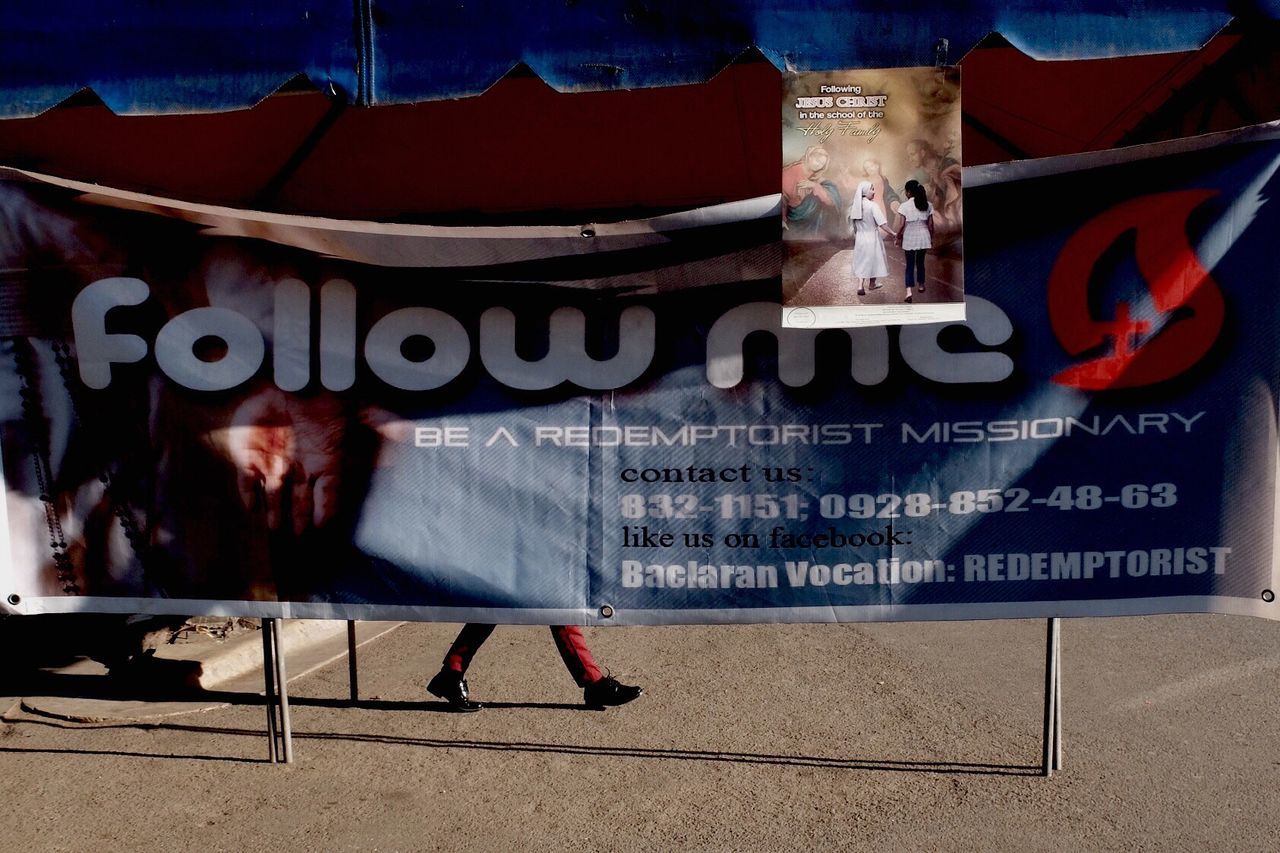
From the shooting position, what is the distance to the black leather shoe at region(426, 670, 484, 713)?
511 cm

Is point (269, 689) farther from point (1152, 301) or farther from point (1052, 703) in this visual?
point (1152, 301)

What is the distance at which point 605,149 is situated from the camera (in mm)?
4797

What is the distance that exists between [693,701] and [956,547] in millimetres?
1936

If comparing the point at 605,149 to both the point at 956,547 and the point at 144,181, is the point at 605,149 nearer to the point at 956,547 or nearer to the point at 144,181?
the point at 144,181

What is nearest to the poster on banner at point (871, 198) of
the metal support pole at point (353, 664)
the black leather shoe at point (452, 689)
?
the black leather shoe at point (452, 689)

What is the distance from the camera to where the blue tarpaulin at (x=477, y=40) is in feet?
11.3

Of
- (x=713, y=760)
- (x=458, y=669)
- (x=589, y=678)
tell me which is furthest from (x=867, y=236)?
(x=458, y=669)

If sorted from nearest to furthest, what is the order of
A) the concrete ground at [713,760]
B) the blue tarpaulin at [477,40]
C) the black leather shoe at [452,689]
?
the blue tarpaulin at [477,40], the concrete ground at [713,760], the black leather shoe at [452,689]

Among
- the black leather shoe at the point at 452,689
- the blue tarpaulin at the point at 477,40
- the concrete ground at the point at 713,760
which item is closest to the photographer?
the blue tarpaulin at the point at 477,40

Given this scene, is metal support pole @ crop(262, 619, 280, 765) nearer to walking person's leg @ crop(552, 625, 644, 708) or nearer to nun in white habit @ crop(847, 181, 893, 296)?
walking person's leg @ crop(552, 625, 644, 708)

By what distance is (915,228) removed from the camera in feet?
11.6

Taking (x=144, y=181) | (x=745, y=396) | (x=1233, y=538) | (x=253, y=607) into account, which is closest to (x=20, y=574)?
(x=253, y=607)

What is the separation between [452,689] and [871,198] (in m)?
3.01

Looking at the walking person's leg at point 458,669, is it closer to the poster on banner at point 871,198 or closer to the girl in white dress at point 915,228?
the poster on banner at point 871,198
